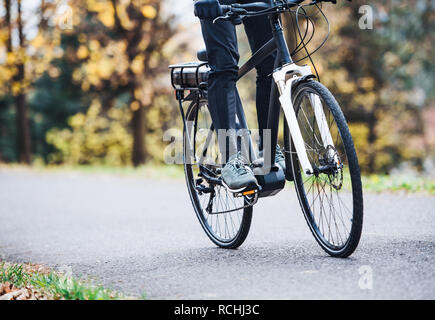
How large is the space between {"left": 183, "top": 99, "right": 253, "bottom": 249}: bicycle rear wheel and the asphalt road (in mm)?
144

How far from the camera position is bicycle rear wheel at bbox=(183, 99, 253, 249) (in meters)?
3.77

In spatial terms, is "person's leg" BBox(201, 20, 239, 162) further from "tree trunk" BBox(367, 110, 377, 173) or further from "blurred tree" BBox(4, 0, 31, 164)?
"tree trunk" BBox(367, 110, 377, 173)

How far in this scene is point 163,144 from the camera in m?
19.4

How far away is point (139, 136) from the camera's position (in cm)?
1466

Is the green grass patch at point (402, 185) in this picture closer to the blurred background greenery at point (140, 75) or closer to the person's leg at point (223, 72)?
the person's leg at point (223, 72)

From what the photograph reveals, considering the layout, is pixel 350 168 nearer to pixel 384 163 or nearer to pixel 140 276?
pixel 140 276

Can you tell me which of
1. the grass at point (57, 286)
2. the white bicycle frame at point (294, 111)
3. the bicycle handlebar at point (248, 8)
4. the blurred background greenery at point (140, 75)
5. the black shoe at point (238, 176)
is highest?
the blurred background greenery at point (140, 75)

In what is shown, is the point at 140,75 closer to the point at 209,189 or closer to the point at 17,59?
the point at 17,59

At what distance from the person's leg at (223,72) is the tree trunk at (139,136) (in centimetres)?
1116

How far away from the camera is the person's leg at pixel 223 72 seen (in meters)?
3.40

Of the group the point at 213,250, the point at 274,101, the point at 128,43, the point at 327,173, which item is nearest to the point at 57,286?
the point at 213,250

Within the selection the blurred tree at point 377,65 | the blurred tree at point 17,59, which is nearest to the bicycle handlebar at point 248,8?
the blurred tree at point 17,59

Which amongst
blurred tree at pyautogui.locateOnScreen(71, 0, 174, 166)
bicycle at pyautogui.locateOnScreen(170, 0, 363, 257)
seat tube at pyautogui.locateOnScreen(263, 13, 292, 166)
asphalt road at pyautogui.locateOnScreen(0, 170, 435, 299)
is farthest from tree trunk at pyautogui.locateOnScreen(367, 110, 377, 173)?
seat tube at pyautogui.locateOnScreen(263, 13, 292, 166)
